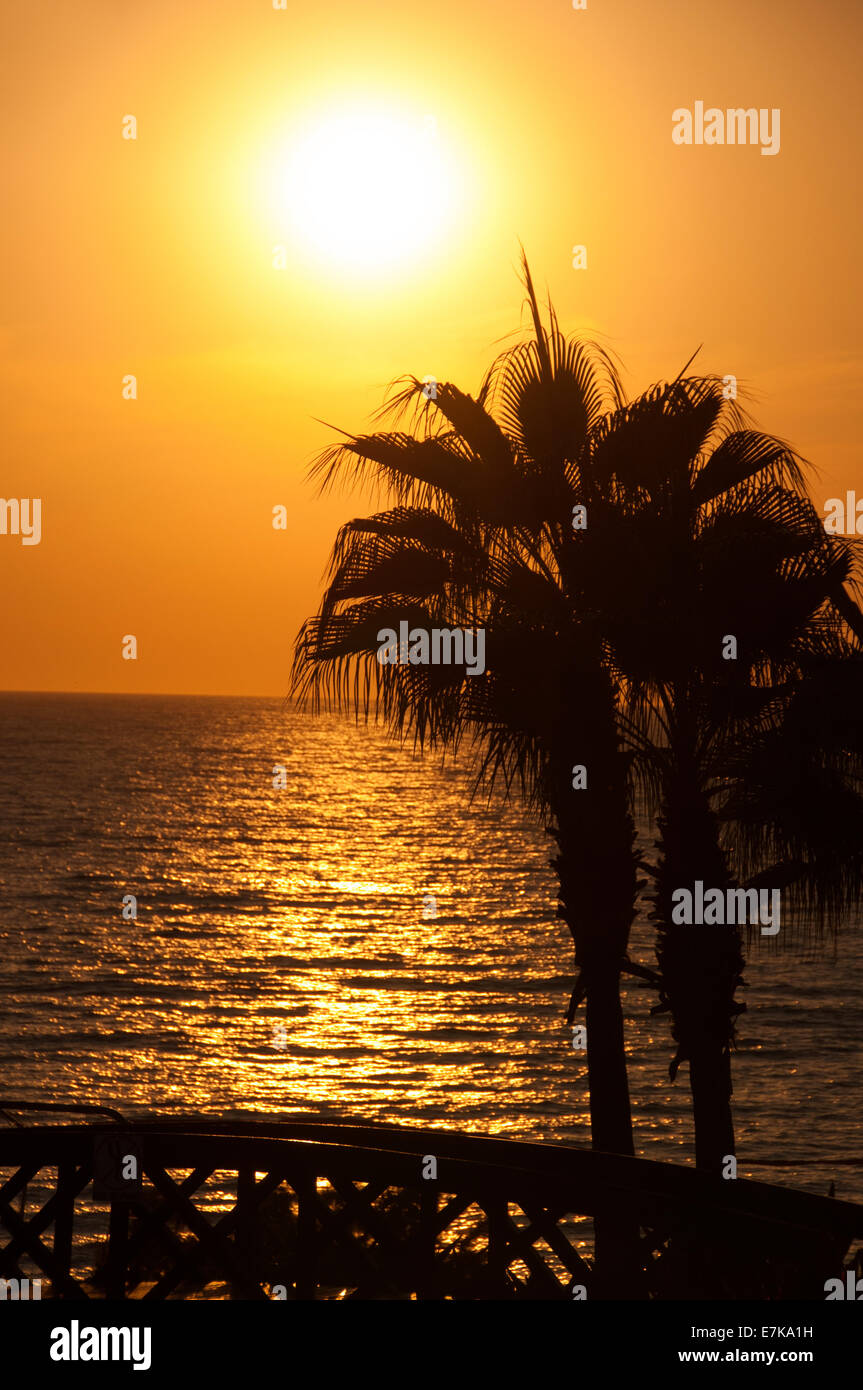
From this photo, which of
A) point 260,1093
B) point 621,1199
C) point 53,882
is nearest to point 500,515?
point 621,1199

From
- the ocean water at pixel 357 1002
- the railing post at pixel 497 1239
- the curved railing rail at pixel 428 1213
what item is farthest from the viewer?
the ocean water at pixel 357 1002

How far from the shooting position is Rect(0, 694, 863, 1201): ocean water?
39.4m

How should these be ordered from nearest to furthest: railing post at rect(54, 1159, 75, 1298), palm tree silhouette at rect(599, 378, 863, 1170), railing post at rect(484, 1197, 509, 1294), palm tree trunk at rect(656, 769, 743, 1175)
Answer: railing post at rect(484, 1197, 509, 1294) → railing post at rect(54, 1159, 75, 1298) → palm tree silhouette at rect(599, 378, 863, 1170) → palm tree trunk at rect(656, 769, 743, 1175)

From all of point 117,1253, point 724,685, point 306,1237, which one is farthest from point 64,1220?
point 724,685

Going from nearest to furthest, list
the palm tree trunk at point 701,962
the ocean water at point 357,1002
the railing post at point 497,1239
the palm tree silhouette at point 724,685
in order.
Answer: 1. the railing post at point 497,1239
2. the palm tree silhouette at point 724,685
3. the palm tree trunk at point 701,962
4. the ocean water at point 357,1002

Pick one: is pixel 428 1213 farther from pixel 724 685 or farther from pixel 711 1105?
pixel 724 685

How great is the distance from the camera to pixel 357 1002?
5616cm

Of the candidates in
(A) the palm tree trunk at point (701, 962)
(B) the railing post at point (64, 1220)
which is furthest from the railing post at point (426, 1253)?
(A) the palm tree trunk at point (701, 962)

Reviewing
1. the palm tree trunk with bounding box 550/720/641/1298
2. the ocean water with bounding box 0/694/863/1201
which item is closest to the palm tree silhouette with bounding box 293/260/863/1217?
the palm tree trunk with bounding box 550/720/641/1298

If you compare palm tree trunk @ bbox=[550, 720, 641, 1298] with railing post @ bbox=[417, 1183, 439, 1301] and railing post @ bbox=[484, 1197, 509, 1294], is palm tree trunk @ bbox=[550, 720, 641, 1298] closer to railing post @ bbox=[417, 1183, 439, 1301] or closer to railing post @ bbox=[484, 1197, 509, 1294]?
railing post @ bbox=[484, 1197, 509, 1294]

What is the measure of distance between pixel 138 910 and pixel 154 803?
216 ft

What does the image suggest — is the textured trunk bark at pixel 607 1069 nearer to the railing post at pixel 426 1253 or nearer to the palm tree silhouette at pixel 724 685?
the palm tree silhouette at pixel 724 685

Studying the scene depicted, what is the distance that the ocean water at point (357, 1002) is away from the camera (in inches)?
1553

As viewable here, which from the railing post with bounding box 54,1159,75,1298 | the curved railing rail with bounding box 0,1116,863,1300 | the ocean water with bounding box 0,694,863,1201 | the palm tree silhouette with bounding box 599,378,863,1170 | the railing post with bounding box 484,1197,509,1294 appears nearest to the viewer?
the curved railing rail with bounding box 0,1116,863,1300
